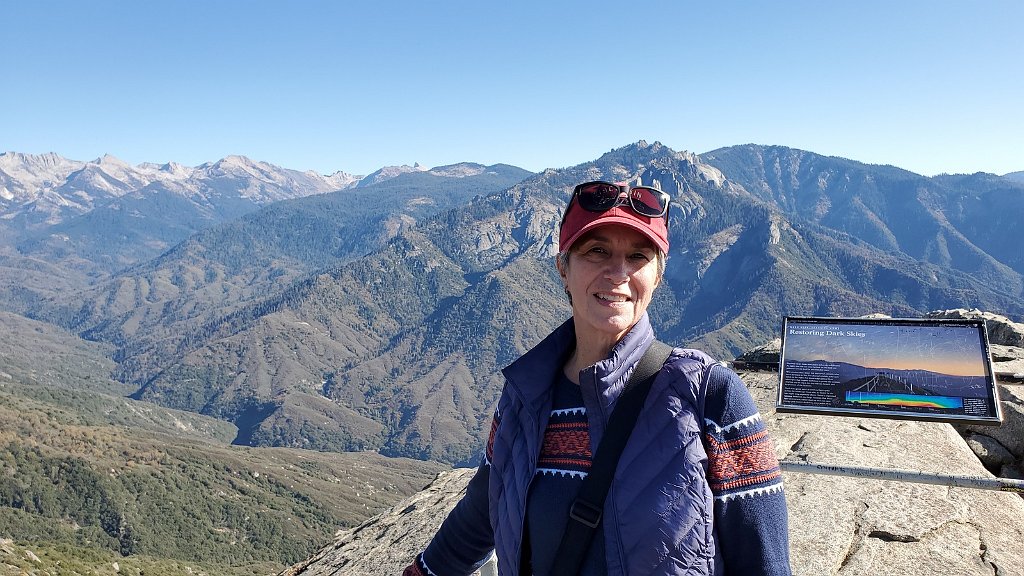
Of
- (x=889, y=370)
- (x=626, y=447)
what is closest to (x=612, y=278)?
(x=626, y=447)

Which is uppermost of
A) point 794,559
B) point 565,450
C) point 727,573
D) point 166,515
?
point 565,450

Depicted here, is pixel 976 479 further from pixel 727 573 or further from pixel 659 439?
pixel 659 439

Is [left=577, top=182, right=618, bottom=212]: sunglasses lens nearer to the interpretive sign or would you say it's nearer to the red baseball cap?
the red baseball cap

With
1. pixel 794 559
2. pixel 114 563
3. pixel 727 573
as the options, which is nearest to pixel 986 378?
pixel 794 559

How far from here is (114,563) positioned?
111312mm

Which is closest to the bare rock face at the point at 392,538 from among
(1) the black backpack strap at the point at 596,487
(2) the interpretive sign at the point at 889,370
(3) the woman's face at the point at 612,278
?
(2) the interpretive sign at the point at 889,370

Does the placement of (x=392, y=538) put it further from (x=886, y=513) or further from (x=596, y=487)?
(x=596, y=487)

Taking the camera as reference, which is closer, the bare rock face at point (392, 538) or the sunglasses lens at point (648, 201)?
the sunglasses lens at point (648, 201)

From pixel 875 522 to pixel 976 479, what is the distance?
164 centimetres

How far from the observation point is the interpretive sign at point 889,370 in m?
6.80

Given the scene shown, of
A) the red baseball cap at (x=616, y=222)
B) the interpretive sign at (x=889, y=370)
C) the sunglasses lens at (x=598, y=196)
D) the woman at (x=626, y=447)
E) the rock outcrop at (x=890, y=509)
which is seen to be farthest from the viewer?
the rock outcrop at (x=890, y=509)

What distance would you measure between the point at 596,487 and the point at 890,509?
20.7 feet

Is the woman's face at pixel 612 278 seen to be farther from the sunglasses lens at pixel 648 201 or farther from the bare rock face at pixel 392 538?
the bare rock face at pixel 392 538

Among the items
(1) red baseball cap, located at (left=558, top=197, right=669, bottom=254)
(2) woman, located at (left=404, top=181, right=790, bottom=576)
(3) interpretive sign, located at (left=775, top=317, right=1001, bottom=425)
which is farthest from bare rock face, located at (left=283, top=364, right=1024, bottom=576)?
(1) red baseball cap, located at (left=558, top=197, right=669, bottom=254)
